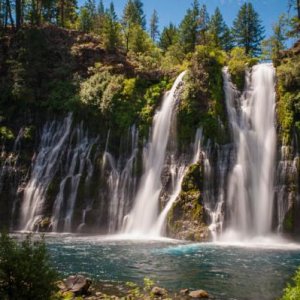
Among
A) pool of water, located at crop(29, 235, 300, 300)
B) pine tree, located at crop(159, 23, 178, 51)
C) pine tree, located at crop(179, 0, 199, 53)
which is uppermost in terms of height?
pine tree, located at crop(159, 23, 178, 51)

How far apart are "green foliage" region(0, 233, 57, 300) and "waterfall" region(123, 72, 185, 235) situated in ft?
71.2

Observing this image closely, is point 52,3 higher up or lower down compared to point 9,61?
higher up

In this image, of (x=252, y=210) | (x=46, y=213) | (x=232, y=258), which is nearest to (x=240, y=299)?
(x=232, y=258)

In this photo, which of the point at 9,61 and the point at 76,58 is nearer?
the point at 9,61

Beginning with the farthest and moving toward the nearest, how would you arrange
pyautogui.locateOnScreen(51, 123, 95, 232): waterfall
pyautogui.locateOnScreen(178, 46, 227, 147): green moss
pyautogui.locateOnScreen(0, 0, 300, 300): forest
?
pyautogui.locateOnScreen(51, 123, 95, 232): waterfall, pyautogui.locateOnScreen(178, 46, 227, 147): green moss, pyautogui.locateOnScreen(0, 0, 300, 300): forest

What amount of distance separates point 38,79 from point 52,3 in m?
23.0

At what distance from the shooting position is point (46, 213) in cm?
3566

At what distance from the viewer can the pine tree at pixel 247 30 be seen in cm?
6938

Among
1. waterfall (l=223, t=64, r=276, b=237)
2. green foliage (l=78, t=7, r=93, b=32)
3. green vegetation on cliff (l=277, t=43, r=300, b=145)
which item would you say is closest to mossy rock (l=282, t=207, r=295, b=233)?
waterfall (l=223, t=64, r=276, b=237)

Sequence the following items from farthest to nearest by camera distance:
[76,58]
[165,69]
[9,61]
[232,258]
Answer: [76,58], [9,61], [165,69], [232,258]

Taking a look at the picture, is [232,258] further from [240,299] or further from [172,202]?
[172,202]

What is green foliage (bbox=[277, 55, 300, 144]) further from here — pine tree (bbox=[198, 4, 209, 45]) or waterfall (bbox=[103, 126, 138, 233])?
pine tree (bbox=[198, 4, 209, 45])

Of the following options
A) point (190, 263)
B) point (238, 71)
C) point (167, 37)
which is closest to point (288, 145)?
point (238, 71)

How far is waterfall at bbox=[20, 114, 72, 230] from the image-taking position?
36.1 metres
